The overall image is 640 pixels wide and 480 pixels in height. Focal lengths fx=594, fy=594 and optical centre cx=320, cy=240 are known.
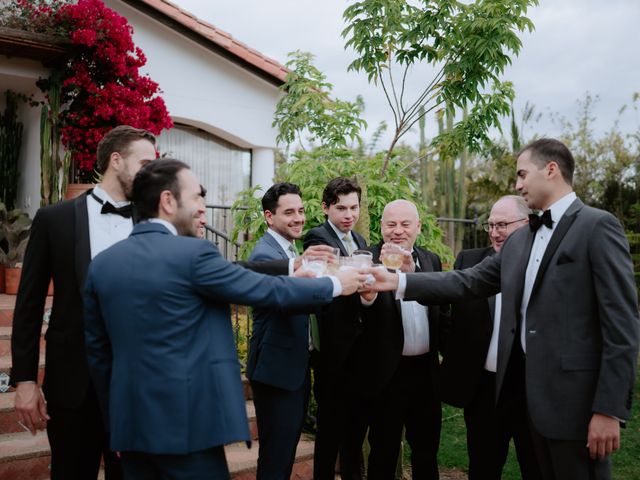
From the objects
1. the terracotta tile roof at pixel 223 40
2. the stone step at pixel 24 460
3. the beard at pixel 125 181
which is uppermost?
the terracotta tile roof at pixel 223 40

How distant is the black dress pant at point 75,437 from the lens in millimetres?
2824

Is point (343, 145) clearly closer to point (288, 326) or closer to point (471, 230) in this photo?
point (288, 326)

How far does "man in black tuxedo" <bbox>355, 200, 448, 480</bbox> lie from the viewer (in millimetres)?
3734

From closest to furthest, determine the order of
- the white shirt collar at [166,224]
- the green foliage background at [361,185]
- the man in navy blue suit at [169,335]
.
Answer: the man in navy blue suit at [169,335], the white shirt collar at [166,224], the green foliage background at [361,185]

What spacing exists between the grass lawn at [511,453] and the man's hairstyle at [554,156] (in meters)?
2.93

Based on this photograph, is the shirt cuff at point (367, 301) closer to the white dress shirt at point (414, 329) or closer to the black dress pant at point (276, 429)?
the white dress shirt at point (414, 329)

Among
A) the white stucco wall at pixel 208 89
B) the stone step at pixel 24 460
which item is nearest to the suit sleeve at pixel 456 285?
the stone step at pixel 24 460

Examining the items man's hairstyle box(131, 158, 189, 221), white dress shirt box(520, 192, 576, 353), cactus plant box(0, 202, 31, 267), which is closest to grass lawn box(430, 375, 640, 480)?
white dress shirt box(520, 192, 576, 353)

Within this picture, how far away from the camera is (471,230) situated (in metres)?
16.8

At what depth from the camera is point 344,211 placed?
13.9 ft

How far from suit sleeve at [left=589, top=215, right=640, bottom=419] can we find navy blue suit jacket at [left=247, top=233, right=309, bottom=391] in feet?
5.07

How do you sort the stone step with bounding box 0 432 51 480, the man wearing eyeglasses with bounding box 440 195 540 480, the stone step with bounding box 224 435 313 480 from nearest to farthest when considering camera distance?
the man wearing eyeglasses with bounding box 440 195 540 480, the stone step with bounding box 0 432 51 480, the stone step with bounding box 224 435 313 480

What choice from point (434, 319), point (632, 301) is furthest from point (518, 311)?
point (434, 319)

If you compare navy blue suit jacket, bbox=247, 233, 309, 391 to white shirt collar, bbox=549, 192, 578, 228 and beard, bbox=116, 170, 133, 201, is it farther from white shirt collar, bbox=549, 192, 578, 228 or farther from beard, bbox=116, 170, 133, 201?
white shirt collar, bbox=549, 192, 578, 228
